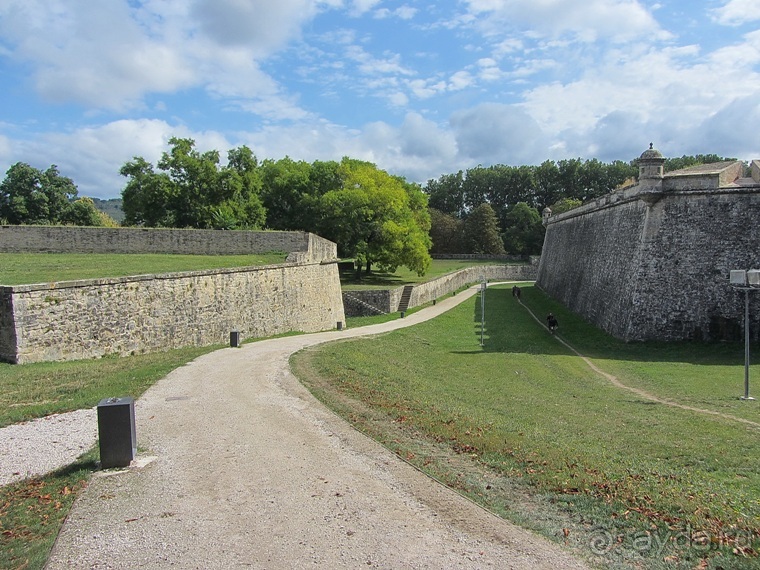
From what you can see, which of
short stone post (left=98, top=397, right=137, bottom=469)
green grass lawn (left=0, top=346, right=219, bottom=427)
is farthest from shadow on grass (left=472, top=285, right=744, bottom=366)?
short stone post (left=98, top=397, right=137, bottom=469)

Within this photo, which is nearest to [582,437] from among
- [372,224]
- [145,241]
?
[145,241]

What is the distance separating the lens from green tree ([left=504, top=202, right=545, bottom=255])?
7731cm

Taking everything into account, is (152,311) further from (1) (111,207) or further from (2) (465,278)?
(1) (111,207)

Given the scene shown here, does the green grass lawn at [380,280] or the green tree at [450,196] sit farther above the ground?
the green tree at [450,196]

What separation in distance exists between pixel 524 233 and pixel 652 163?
5702 centimetres

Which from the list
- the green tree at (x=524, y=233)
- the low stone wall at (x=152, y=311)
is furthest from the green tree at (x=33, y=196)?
the green tree at (x=524, y=233)

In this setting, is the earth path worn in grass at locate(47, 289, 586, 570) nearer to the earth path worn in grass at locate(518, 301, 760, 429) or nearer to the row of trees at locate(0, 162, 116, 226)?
the earth path worn in grass at locate(518, 301, 760, 429)

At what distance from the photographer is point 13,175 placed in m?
38.9

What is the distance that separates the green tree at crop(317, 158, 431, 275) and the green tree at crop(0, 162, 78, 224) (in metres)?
19.0

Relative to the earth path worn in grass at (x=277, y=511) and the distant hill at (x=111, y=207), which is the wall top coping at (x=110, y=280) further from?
the distant hill at (x=111, y=207)

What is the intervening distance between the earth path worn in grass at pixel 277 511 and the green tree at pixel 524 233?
72716mm

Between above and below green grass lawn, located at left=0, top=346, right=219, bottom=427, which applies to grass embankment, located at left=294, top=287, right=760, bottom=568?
below

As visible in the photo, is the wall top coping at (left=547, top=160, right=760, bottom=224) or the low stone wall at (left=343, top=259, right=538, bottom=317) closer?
the wall top coping at (left=547, top=160, right=760, bottom=224)

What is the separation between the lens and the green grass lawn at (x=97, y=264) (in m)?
16.3
